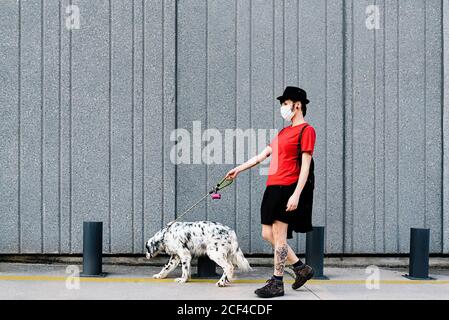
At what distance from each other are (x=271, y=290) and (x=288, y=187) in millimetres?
1004

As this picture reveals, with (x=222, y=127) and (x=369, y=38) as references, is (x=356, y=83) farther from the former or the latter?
(x=222, y=127)

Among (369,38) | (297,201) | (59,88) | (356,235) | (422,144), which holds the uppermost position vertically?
(369,38)

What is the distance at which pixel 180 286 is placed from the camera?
6.60 metres

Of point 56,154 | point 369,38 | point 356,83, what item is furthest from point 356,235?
point 56,154

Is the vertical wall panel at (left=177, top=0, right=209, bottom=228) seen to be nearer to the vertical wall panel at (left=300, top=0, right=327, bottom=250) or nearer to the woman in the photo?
the vertical wall panel at (left=300, top=0, right=327, bottom=250)

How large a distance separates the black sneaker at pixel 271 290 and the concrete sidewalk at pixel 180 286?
77mm

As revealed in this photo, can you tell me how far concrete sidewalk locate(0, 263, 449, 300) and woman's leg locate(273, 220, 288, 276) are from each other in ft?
1.07

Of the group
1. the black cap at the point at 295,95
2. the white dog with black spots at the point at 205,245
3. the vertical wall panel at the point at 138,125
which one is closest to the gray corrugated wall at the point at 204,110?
the vertical wall panel at the point at 138,125

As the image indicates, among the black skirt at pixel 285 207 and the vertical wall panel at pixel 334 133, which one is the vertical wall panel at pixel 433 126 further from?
the black skirt at pixel 285 207

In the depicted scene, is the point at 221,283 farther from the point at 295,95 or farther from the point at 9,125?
the point at 9,125

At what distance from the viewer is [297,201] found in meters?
5.84

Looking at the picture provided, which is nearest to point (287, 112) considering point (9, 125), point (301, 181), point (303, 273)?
point (301, 181)

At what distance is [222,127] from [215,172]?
0.59 metres

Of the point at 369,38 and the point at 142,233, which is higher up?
the point at 369,38
